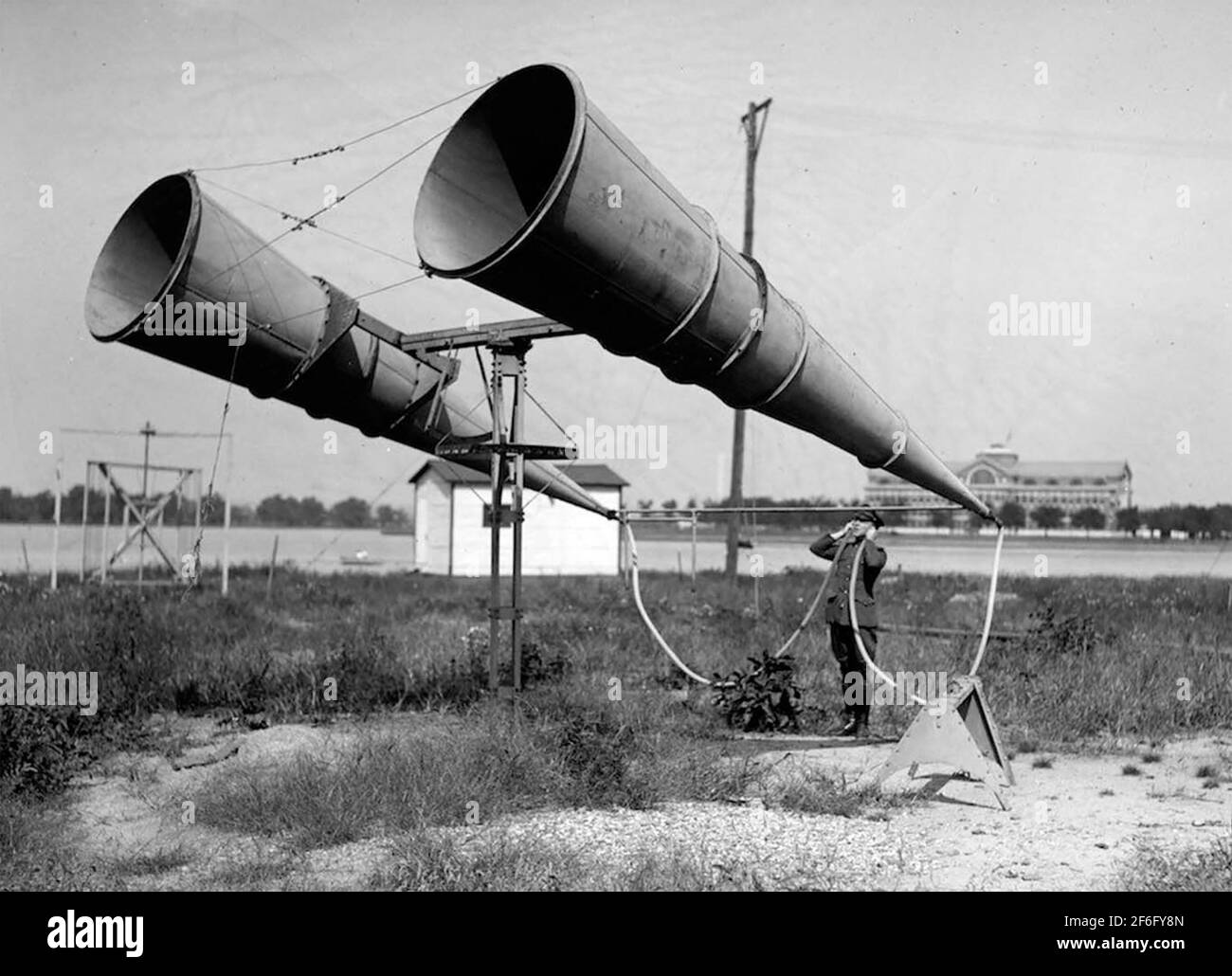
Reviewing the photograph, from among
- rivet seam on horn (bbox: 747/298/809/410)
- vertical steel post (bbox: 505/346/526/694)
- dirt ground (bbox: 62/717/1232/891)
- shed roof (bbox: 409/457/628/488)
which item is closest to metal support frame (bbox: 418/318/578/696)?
vertical steel post (bbox: 505/346/526/694)

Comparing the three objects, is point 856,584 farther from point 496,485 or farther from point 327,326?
point 327,326

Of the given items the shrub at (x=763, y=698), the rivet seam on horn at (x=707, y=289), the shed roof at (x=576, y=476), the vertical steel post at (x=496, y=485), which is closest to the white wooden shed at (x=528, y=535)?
the shed roof at (x=576, y=476)

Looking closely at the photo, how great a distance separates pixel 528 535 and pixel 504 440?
22.3 m

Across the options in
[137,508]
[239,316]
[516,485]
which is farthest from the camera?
[137,508]

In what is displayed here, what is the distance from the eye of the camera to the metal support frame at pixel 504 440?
26.2 ft

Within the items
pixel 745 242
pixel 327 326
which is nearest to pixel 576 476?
pixel 745 242

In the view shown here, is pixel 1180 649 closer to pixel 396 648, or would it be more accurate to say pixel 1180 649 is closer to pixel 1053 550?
pixel 396 648

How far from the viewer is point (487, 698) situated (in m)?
8.59

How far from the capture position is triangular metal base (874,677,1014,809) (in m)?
6.71

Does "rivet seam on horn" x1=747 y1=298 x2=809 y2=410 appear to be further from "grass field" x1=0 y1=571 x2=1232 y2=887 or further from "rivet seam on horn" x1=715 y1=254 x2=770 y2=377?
"grass field" x1=0 y1=571 x2=1232 y2=887

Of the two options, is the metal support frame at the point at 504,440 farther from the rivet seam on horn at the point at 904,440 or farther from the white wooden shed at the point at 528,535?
A: the white wooden shed at the point at 528,535

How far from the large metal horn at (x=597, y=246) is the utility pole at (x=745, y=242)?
17.2 metres
